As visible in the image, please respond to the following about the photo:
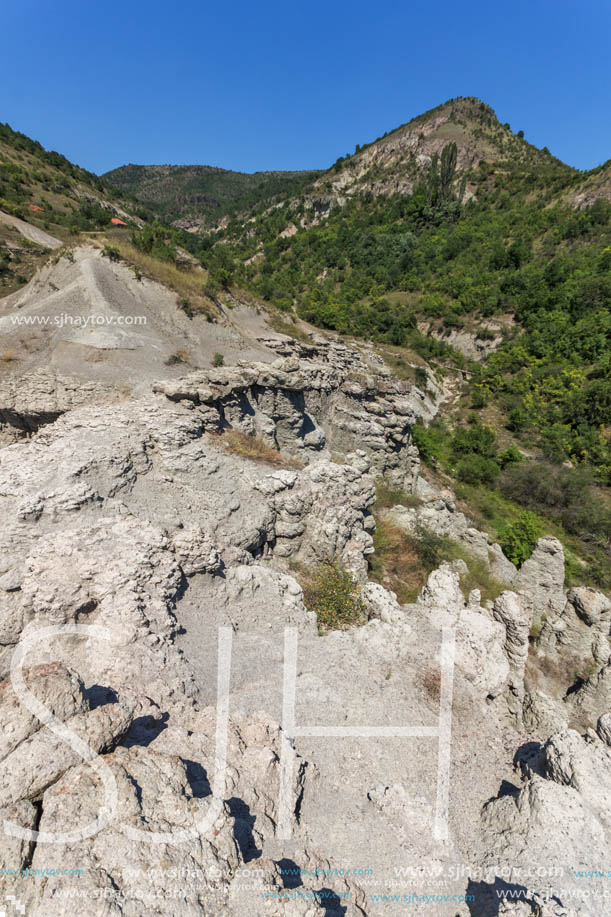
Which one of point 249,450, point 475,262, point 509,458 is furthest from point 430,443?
point 475,262

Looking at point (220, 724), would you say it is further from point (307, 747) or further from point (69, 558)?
point (69, 558)

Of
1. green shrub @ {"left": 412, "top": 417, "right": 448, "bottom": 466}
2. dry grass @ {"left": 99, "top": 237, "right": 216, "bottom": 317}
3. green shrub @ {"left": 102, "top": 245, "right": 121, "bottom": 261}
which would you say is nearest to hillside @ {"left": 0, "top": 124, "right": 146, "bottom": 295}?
green shrub @ {"left": 102, "top": 245, "right": 121, "bottom": 261}

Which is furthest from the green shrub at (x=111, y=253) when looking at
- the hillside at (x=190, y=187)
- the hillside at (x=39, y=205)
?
the hillside at (x=190, y=187)

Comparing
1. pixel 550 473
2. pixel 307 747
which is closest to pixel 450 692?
pixel 307 747

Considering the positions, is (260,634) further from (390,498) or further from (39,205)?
(39,205)

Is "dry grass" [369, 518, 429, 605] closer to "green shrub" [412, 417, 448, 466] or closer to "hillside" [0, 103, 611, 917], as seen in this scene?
"hillside" [0, 103, 611, 917]
